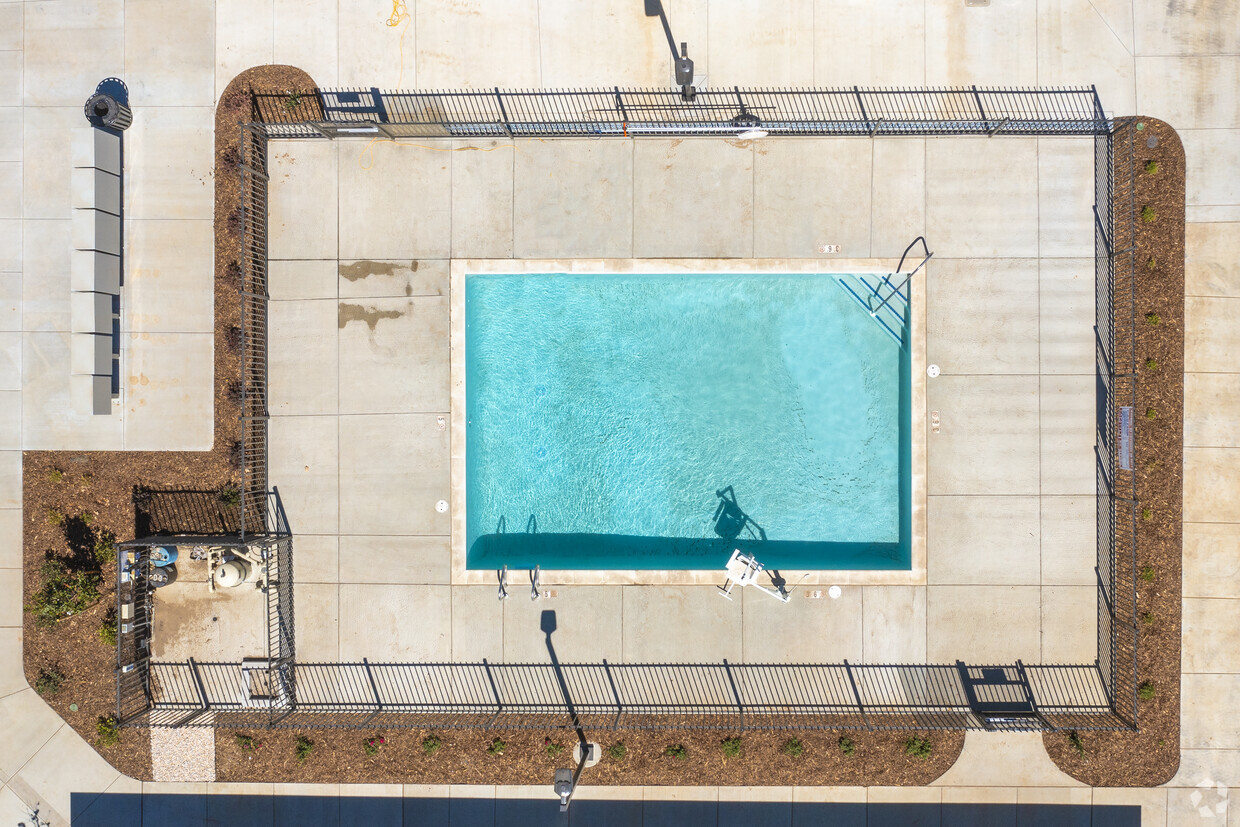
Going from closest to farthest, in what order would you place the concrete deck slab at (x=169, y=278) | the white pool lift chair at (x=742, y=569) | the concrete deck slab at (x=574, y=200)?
the white pool lift chair at (x=742, y=569) → the concrete deck slab at (x=574, y=200) → the concrete deck slab at (x=169, y=278)

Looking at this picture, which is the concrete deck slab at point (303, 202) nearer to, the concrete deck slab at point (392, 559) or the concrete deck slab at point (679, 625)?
the concrete deck slab at point (392, 559)

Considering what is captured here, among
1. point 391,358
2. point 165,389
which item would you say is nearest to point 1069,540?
point 391,358

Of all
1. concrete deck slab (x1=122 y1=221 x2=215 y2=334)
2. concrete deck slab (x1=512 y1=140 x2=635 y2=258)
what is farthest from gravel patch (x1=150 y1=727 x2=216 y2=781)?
concrete deck slab (x1=512 y1=140 x2=635 y2=258)

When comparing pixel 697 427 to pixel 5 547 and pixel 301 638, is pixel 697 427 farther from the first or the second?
pixel 5 547

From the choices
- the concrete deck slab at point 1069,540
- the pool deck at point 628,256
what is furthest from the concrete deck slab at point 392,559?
the concrete deck slab at point 1069,540

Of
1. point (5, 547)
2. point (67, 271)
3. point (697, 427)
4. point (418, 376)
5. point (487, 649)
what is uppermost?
point (67, 271)

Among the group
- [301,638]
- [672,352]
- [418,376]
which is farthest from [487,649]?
[672,352]

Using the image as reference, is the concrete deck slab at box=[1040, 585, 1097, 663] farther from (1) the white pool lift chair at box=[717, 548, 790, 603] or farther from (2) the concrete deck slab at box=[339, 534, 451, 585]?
(2) the concrete deck slab at box=[339, 534, 451, 585]
